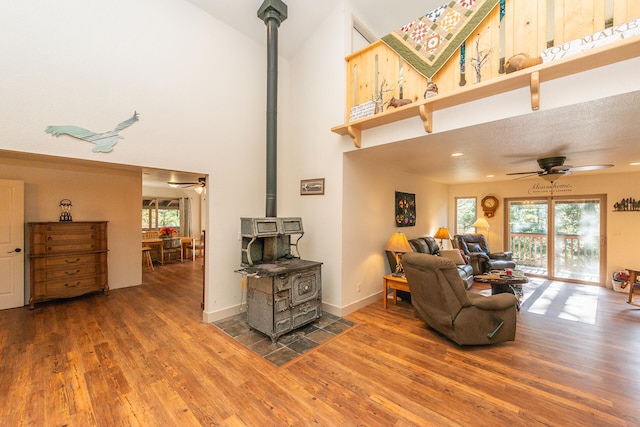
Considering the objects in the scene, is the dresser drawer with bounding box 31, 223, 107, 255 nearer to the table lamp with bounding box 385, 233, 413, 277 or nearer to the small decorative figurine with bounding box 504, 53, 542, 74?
the table lamp with bounding box 385, 233, 413, 277

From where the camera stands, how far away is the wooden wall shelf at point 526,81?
5.99ft

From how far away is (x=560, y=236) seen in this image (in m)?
6.02

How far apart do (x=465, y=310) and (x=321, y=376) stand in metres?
1.72

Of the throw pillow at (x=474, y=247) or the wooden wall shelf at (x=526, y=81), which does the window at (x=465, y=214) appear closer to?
the throw pillow at (x=474, y=247)

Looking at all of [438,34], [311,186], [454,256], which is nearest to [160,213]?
[311,186]

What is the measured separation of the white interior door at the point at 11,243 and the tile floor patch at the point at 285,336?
10.8 feet

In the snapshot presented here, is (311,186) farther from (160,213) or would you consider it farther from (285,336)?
(160,213)

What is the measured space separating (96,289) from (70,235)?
1056mm

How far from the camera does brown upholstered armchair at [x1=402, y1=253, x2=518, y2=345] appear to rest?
2.75 metres

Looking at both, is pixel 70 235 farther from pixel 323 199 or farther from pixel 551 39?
pixel 551 39

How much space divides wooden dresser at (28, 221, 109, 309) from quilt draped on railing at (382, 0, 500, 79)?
18.6 feet

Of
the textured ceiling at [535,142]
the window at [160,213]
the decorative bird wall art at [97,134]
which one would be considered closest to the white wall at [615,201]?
the textured ceiling at [535,142]

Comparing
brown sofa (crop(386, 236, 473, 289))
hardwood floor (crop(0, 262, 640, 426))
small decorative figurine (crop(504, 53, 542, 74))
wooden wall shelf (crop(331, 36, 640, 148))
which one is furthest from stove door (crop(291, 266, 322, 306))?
small decorative figurine (crop(504, 53, 542, 74))

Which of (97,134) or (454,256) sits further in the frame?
(454,256)
